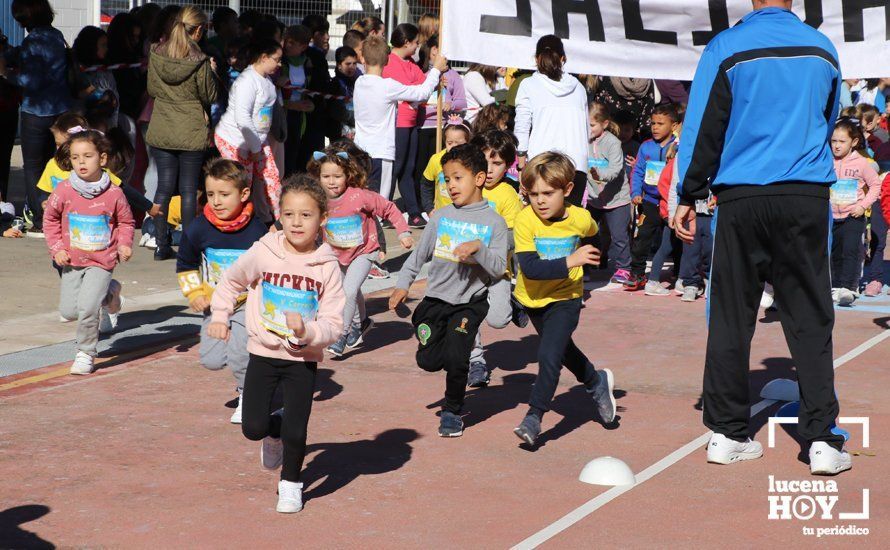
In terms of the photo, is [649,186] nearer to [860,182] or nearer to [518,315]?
[860,182]

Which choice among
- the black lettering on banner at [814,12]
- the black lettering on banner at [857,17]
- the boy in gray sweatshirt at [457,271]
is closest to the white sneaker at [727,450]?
the boy in gray sweatshirt at [457,271]

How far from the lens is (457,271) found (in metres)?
7.33

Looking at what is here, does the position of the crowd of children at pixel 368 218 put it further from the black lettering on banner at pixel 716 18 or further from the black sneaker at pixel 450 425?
the black lettering on banner at pixel 716 18

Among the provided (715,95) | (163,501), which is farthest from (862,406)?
(163,501)

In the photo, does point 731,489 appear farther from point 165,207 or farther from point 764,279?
point 165,207

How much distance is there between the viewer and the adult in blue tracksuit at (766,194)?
6.13 meters

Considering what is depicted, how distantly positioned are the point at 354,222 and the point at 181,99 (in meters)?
3.92

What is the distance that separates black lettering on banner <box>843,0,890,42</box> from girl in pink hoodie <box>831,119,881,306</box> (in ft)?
7.03

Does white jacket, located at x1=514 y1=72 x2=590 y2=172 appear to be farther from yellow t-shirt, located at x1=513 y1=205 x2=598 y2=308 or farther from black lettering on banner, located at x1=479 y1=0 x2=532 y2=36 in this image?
yellow t-shirt, located at x1=513 y1=205 x2=598 y2=308

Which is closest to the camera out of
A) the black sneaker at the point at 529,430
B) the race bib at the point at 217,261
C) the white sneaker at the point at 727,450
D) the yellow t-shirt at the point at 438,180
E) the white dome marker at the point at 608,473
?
the white dome marker at the point at 608,473

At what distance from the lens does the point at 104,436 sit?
6.73 m

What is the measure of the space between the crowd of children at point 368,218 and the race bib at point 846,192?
1cm

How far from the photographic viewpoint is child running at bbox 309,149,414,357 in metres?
8.84

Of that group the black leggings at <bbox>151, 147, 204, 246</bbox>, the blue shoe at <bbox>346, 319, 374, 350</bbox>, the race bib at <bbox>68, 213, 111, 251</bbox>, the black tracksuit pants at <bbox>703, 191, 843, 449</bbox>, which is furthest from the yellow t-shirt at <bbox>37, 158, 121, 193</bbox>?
the black tracksuit pants at <bbox>703, 191, 843, 449</bbox>
